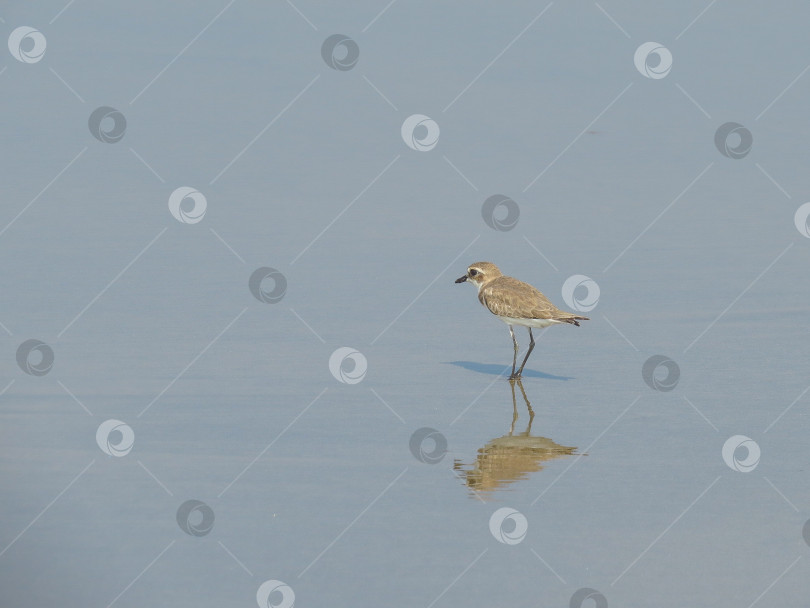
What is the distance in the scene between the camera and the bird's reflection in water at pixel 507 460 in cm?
874

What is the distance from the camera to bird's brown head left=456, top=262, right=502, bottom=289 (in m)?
12.1

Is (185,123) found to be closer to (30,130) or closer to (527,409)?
(30,130)

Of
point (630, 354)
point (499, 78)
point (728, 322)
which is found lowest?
point (630, 354)

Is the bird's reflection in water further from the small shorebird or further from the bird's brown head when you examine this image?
the bird's brown head

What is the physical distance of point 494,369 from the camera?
11.4 m

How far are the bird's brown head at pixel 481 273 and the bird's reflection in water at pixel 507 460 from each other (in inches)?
95.4

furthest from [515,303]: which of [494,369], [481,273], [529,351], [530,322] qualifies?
[481,273]

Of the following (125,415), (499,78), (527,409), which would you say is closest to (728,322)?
(527,409)

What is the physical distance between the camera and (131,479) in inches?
341

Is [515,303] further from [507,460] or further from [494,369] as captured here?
[507,460]

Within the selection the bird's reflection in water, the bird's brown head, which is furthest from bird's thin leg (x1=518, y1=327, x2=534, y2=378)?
the bird's reflection in water

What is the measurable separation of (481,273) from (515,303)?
0.68 meters

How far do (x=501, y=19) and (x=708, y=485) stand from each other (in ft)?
35.5

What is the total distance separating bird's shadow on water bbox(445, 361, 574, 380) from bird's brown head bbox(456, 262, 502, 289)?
0.90m
